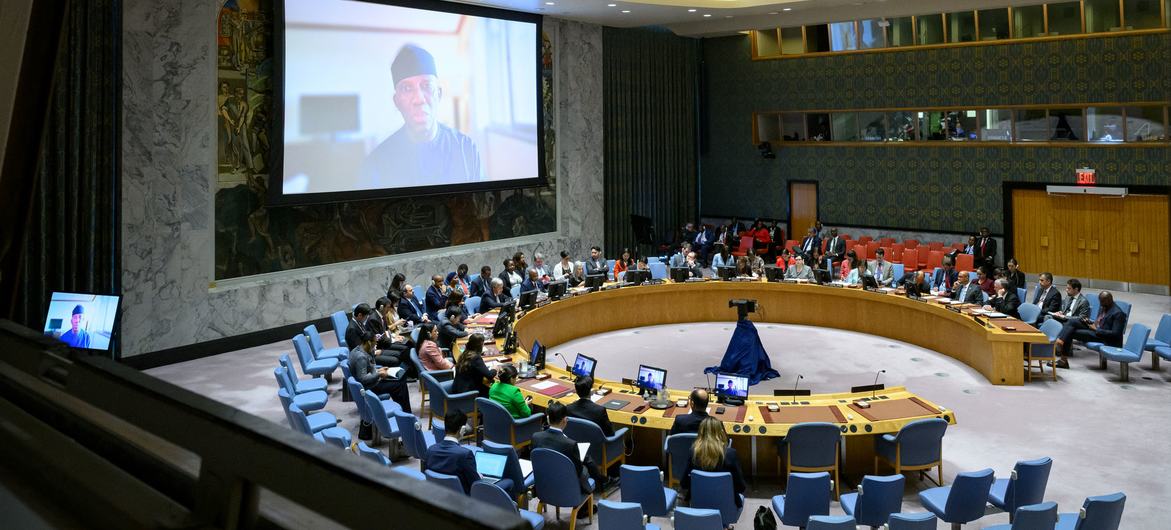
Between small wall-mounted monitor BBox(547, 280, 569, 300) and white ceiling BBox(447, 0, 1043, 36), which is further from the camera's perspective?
white ceiling BBox(447, 0, 1043, 36)

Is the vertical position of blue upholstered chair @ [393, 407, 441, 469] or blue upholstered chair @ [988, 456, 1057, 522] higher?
blue upholstered chair @ [393, 407, 441, 469]

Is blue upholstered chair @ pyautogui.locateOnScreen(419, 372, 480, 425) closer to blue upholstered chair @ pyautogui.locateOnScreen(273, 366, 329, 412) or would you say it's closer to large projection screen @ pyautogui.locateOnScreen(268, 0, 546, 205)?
blue upholstered chair @ pyautogui.locateOnScreen(273, 366, 329, 412)

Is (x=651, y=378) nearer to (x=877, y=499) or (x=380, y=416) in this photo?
(x=380, y=416)

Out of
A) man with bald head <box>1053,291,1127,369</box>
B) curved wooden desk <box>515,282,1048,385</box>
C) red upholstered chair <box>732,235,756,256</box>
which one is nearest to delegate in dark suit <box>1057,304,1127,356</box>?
man with bald head <box>1053,291,1127,369</box>

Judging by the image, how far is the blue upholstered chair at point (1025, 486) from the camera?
6168 millimetres

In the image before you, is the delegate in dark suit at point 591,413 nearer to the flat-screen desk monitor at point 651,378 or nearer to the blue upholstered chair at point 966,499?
the flat-screen desk monitor at point 651,378

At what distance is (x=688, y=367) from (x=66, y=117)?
7.91 meters

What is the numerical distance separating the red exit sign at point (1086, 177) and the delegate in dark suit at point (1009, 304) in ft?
19.7

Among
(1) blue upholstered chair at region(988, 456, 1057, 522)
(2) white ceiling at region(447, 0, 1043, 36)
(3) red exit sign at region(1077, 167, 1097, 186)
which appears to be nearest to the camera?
(1) blue upholstered chair at region(988, 456, 1057, 522)

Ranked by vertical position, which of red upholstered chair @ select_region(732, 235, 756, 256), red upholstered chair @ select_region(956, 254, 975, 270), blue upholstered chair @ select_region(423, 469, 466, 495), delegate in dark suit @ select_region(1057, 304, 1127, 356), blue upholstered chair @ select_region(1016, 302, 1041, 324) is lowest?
blue upholstered chair @ select_region(423, 469, 466, 495)

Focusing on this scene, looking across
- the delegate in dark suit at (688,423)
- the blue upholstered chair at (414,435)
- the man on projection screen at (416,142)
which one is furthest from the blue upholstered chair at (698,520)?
the man on projection screen at (416,142)

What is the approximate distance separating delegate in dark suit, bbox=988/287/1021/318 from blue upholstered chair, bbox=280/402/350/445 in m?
8.63

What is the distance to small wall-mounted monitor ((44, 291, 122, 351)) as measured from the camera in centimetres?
785

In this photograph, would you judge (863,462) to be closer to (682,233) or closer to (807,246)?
(807,246)
